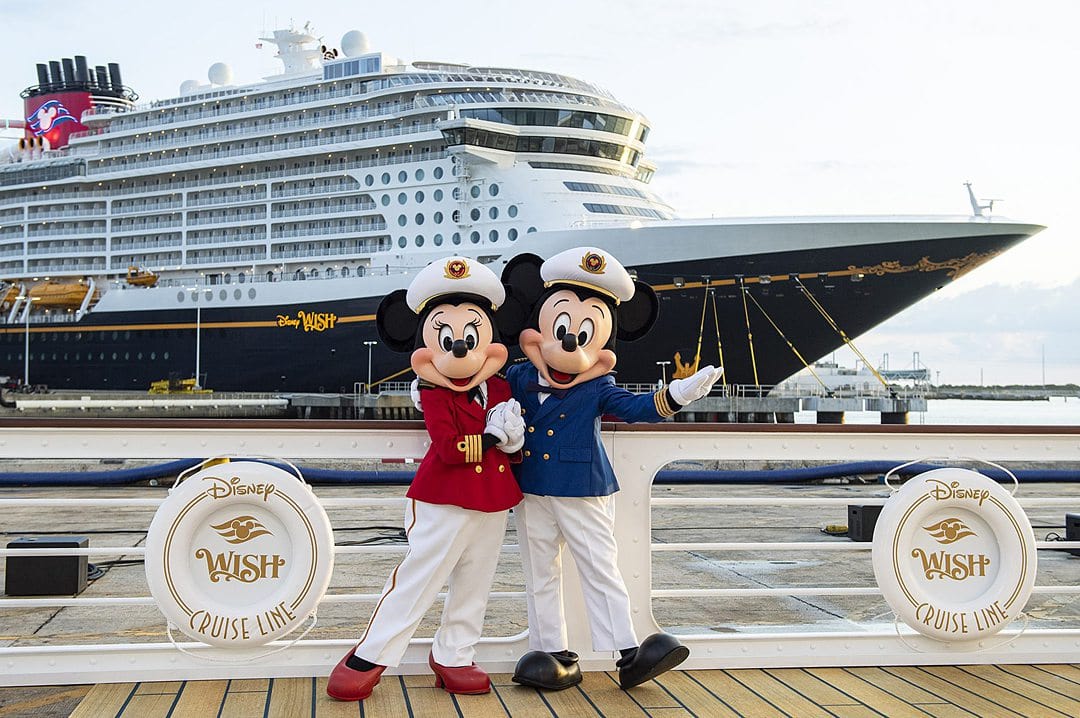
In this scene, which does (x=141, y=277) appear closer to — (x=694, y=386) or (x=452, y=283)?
(x=452, y=283)

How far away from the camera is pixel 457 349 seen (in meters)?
3.28

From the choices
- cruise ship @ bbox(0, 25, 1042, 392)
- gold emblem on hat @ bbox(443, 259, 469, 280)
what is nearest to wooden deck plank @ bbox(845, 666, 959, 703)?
gold emblem on hat @ bbox(443, 259, 469, 280)

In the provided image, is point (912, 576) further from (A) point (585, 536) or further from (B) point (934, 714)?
(A) point (585, 536)

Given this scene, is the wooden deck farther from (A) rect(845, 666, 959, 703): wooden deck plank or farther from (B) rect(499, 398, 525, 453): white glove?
(B) rect(499, 398, 525, 453): white glove

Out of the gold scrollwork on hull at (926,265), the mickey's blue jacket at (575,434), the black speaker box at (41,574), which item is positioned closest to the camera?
the mickey's blue jacket at (575,434)

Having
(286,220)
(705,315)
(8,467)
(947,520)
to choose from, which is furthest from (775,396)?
(947,520)

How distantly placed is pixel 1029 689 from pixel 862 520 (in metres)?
3.36

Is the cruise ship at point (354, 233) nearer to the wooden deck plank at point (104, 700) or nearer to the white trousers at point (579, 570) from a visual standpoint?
the white trousers at point (579, 570)

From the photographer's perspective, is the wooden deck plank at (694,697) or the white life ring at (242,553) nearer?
the wooden deck plank at (694,697)

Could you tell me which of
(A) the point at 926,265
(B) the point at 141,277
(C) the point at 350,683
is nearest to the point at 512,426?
(C) the point at 350,683

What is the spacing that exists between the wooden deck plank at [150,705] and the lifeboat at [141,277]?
27427 millimetres

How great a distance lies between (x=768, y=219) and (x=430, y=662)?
18.4 metres

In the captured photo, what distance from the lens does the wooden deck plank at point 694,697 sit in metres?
2.94

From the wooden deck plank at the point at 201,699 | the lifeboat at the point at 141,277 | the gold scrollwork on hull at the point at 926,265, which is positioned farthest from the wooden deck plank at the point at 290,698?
the lifeboat at the point at 141,277
